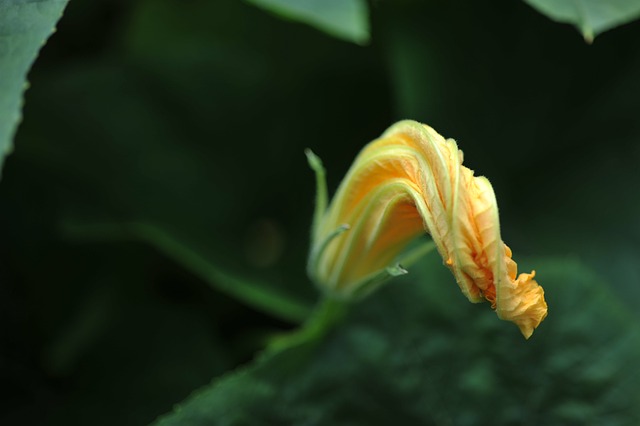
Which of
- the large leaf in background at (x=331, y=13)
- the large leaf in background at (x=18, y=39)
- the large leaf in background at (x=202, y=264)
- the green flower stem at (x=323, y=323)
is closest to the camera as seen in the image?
the large leaf in background at (x=18, y=39)

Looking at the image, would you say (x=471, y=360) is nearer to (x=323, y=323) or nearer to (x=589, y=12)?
(x=323, y=323)

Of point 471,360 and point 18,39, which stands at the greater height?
point 18,39

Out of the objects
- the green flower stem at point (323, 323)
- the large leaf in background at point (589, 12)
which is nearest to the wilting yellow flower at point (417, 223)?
the green flower stem at point (323, 323)

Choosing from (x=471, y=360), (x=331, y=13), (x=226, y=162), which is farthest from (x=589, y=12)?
(x=226, y=162)

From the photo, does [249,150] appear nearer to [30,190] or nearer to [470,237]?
[30,190]

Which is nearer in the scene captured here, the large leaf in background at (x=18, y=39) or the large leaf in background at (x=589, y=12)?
the large leaf in background at (x=18, y=39)

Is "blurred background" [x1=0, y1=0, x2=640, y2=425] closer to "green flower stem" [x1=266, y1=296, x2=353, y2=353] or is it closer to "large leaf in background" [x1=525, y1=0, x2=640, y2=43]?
"green flower stem" [x1=266, y1=296, x2=353, y2=353]

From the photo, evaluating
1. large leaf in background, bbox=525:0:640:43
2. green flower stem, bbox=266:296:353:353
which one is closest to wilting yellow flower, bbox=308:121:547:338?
green flower stem, bbox=266:296:353:353

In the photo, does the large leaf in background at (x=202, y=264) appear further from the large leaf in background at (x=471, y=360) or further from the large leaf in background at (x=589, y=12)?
the large leaf in background at (x=589, y=12)
